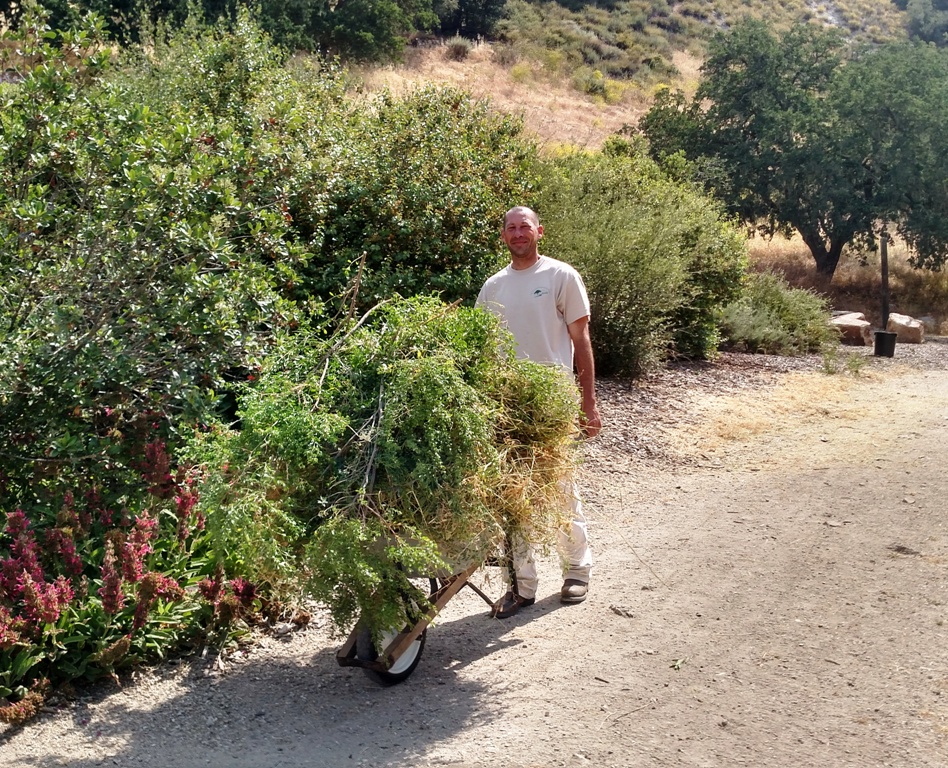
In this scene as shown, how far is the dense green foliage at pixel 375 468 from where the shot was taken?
3.93m

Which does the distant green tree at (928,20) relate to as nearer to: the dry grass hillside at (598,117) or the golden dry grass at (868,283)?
the dry grass hillside at (598,117)

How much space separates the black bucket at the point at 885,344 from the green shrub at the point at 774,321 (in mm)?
729

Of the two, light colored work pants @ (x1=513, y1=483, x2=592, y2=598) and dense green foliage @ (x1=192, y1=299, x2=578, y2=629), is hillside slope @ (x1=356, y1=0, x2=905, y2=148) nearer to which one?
light colored work pants @ (x1=513, y1=483, x2=592, y2=598)

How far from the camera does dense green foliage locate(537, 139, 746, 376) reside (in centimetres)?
1124

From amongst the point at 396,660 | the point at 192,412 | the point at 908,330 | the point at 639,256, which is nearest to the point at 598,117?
the point at 908,330

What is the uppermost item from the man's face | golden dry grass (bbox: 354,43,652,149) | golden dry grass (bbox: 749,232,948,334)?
golden dry grass (bbox: 354,43,652,149)

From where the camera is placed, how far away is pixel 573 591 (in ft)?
18.3

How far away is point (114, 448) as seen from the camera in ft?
16.5

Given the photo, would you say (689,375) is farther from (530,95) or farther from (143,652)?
(530,95)

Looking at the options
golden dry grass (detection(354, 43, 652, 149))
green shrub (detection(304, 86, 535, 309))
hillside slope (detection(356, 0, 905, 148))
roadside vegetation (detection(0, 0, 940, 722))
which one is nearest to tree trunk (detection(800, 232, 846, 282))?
hillside slope (detection(356, 0, 905, 148))

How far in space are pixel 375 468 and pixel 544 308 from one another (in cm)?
163

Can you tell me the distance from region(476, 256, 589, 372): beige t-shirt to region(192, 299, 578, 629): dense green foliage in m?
0.86

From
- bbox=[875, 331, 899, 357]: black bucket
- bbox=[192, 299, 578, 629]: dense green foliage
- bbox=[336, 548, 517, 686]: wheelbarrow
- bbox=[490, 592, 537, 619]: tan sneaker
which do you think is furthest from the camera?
bbox=[875, 331, 899, 357]: black bucket

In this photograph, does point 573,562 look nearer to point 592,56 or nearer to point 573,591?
point 573,591
